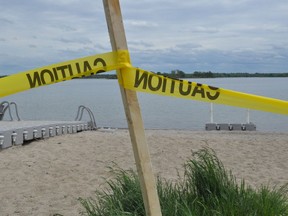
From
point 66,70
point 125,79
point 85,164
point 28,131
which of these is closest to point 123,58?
point 125,79

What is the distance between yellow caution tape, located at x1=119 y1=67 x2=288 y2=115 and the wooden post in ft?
0.19

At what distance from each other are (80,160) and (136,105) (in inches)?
270

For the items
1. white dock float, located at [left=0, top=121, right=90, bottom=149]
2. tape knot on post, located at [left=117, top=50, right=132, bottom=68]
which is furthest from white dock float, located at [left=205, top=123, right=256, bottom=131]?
tape knot on post, located at [left=117, top=50, right=132, bottom=68]

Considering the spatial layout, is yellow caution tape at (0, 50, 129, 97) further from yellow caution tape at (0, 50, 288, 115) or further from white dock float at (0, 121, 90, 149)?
white dock float at (0, 121, 90, 149)

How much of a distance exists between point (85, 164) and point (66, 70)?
6.46m

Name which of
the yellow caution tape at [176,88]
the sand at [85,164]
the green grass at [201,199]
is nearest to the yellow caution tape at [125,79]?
the yellow caution tape at [176,88]

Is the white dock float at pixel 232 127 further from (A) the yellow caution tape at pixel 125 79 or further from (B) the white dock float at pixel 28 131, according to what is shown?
(A) the yellow caution tape at pixel 125 79

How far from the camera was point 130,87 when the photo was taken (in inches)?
116

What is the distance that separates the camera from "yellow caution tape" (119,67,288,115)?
2916 mm

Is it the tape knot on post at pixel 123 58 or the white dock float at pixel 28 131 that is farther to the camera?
the white dock float at pixel 28 131

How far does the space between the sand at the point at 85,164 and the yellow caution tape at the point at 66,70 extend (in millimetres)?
3083

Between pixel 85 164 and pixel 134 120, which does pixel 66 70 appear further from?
pixel 85 164

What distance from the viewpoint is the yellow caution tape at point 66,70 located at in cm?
291

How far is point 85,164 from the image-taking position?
9219 millimetres
